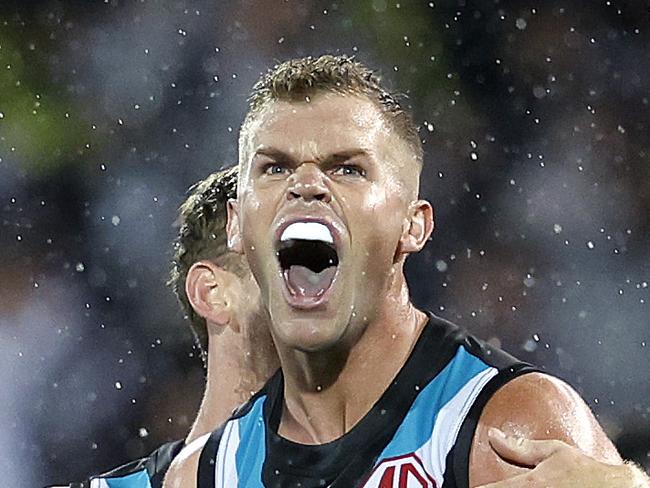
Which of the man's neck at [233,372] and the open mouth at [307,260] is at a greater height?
the open mouth at [307,260]

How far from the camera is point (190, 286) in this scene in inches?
147

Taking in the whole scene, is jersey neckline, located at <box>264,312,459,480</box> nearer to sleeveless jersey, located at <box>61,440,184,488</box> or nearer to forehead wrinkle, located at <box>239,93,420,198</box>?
forehead wrinkle, located at <box>239,93,420,198</box>

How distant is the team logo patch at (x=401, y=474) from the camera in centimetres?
236

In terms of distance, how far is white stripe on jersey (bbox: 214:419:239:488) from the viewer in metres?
2.70

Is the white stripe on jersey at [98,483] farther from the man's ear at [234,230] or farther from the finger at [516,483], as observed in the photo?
the finger at [516,483]

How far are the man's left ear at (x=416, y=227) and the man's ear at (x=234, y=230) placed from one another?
1.14 feet

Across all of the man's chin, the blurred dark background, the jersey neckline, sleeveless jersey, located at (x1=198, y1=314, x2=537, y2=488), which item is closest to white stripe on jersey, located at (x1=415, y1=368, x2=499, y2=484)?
sleeveless jersey, located at (x1=198, y1=314, x2=537, y2=488)

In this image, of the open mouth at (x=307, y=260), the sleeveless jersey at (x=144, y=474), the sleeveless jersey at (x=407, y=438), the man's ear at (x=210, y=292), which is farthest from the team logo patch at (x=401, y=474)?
the man's ear at (x=210, y=292)

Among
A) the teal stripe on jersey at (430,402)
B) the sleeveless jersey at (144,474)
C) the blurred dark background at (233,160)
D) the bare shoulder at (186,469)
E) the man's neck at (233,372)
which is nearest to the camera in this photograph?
the teal stripe on jersey at (430,402)

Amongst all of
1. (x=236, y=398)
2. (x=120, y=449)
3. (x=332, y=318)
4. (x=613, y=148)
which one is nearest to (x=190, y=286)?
(x=236, y=398)

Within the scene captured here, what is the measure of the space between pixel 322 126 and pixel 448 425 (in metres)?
0.62

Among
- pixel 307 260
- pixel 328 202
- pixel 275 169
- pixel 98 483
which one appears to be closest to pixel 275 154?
pixel 275 169

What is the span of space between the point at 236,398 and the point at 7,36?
2.88 meters

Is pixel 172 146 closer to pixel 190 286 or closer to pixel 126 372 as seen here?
pixel 126 372
